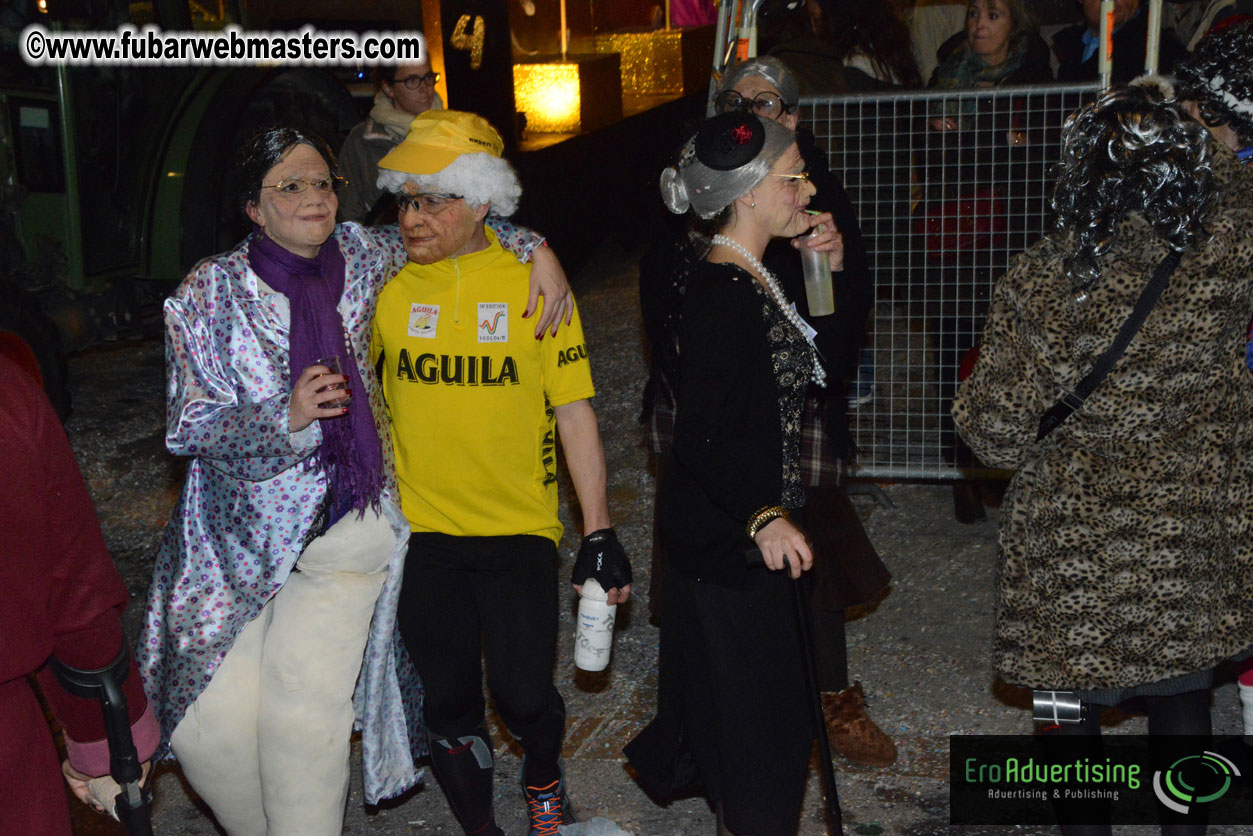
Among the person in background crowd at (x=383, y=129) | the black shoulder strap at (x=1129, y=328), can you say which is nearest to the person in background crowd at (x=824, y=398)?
the black shoulder strap at (x=1129, y=328)

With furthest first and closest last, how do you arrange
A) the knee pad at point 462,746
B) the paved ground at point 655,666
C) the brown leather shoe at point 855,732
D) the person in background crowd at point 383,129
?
1. the person in background crowd at point 383,129
2. the brown leather shoe at point 855,732
3. the paved ground at point 655,666
4. the knee pad at point 462,746

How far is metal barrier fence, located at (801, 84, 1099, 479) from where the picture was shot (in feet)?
18.6

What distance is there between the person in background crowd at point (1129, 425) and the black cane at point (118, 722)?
6.49ft

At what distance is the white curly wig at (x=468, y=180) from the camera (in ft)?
11.0

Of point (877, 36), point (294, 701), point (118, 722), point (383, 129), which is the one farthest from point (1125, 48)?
point (118, 722)

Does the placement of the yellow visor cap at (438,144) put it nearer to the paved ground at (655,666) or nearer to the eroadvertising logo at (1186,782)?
the paved ground at (655,666)

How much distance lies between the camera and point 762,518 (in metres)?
2.99

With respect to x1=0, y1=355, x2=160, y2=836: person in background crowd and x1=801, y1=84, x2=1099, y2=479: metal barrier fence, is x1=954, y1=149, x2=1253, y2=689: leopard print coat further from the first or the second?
x1=801, y1=84, x2=1099, y2=479: metal barrier fence

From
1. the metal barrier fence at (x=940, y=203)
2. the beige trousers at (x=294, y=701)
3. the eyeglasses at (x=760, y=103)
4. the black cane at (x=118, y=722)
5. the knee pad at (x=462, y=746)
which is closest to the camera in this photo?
the black cane at (x=118, y=722)

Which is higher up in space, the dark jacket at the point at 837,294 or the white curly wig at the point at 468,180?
the white curly wig at the point at 468,180

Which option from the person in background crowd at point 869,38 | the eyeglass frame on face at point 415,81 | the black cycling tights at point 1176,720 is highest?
the person in background crowd at point 869,38

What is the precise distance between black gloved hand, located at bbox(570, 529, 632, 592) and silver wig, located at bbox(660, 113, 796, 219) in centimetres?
90

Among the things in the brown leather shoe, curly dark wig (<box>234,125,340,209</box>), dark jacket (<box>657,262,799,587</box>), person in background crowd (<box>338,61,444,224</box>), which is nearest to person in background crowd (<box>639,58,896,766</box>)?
the brown leather shoe

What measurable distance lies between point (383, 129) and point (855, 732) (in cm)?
361
